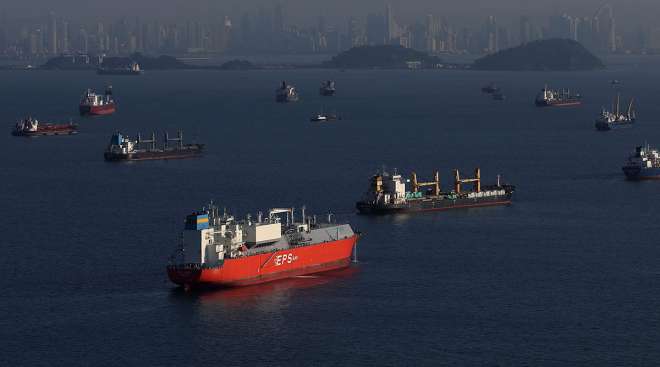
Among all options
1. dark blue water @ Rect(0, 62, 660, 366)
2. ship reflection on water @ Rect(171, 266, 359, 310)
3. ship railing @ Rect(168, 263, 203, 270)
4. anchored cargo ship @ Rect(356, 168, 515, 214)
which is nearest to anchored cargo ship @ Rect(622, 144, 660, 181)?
dark blue water @ Rect(0, 62, 660, 366)

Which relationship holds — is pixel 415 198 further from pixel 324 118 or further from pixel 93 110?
pixel 93 110

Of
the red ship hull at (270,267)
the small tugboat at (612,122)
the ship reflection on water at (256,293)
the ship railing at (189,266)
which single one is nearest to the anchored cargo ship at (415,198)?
the red ship hull at (270,267)

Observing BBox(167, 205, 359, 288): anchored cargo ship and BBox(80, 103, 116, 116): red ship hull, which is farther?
BBox(80, 103, 116, 116): red ship hull

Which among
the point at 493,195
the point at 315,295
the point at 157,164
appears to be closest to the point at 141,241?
the point at 315,295

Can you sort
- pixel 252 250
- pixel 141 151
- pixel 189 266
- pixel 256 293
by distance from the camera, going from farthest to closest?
pixel 141 151 < pixel 252 250 < pixel 256 293 < pixel 189 266

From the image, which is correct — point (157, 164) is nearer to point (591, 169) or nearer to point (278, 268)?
point (591, 169)

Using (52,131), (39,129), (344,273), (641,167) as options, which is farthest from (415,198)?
(39,129)

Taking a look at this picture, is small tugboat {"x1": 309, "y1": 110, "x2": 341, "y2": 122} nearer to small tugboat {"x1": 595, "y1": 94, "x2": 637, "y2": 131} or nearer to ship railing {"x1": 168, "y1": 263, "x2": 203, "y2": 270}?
small tugboat {"x1": 595, "y1": 94, "x2": 637, "y2": 131}
